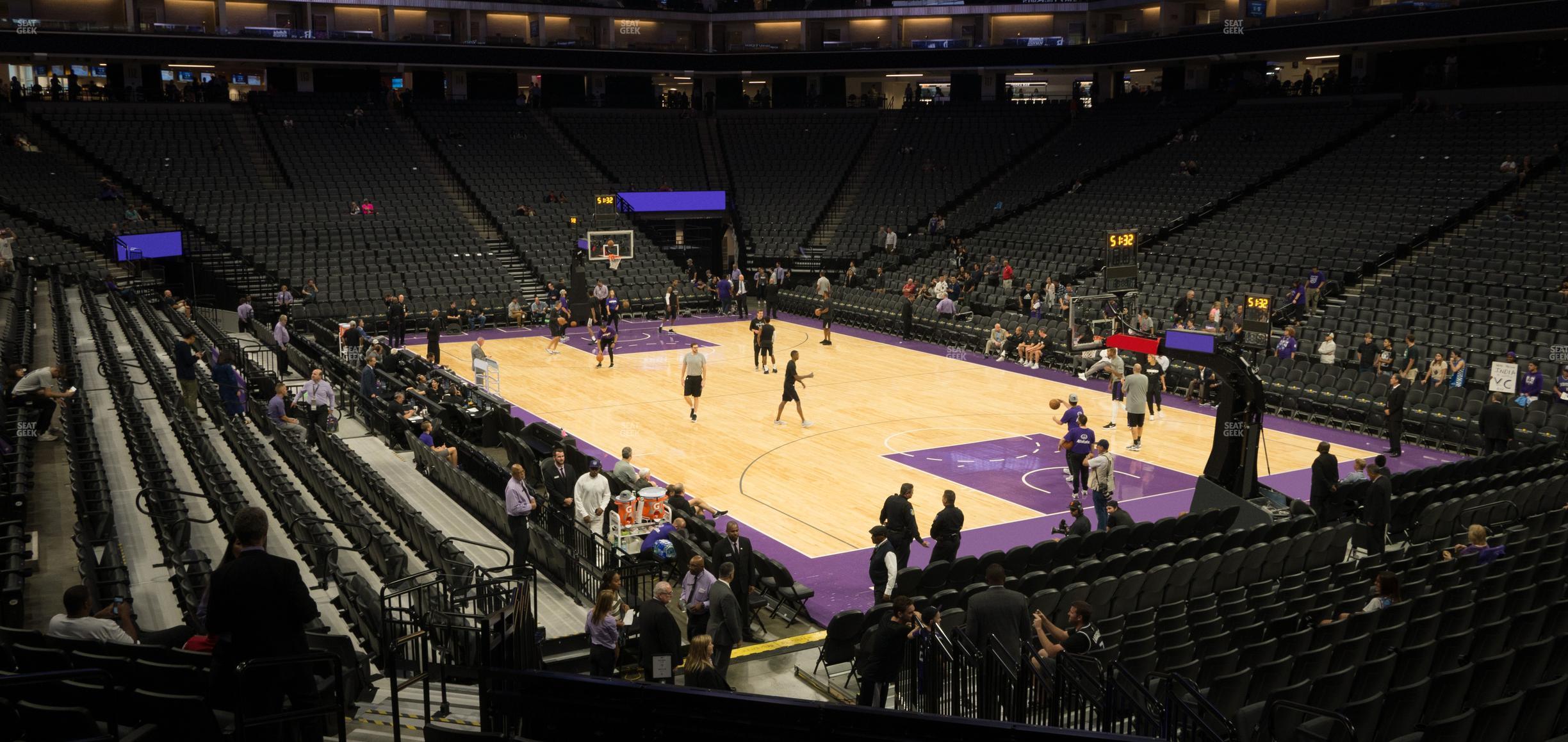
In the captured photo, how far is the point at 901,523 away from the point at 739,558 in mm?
2040

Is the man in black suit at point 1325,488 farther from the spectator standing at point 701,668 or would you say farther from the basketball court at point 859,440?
the spectator standing at point 701,668

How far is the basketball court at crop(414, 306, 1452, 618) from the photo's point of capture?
16062 mm

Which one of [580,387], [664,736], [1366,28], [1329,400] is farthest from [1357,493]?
[1366,28]

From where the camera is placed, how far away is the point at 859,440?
20.6m

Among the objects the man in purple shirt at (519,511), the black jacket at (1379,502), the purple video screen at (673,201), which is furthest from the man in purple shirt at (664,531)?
the purple video screen at (673,201)

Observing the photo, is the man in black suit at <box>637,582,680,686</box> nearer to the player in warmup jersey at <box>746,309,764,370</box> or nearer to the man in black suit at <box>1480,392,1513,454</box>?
the man in black suit at <box>1480,392,1513,454</box>

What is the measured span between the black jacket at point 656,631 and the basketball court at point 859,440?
11.8 feet

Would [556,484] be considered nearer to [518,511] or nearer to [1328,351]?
[518,511]

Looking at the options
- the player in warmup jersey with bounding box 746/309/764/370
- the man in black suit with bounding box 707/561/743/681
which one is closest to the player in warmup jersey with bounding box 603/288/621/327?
the player in warmup jersey with bounding box 746/309/764/370

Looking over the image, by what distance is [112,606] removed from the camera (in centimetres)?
770

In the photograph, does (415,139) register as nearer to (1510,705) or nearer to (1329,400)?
(1329,400)

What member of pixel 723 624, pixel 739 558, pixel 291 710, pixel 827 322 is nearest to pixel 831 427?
pixel 827 322

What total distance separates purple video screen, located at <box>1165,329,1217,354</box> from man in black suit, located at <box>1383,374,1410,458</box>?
Result: 6857 millimetres

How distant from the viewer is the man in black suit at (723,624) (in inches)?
394
